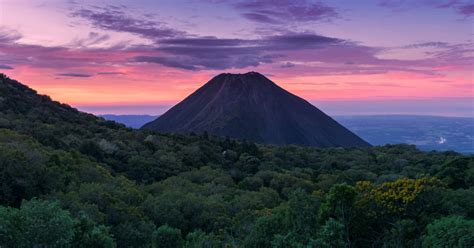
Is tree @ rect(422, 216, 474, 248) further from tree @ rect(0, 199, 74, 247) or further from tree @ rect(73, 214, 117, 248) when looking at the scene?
tree @ rect(0, 199, 74, 247)

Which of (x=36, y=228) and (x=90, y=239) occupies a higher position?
(x=36, y=228)

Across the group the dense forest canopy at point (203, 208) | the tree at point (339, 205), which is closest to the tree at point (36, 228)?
the dense forest canopy at point (203, 208)

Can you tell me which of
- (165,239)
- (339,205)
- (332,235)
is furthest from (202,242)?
(339,205)

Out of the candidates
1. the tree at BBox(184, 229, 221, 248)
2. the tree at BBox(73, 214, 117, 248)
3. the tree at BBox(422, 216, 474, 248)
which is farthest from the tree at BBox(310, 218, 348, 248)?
the tree at BBox(73, 214, 117, 248)

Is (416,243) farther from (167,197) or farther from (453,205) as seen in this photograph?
(167,197)

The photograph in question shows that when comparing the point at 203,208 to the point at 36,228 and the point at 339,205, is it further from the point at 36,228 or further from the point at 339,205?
the point at 36,228

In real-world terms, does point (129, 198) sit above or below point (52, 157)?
below

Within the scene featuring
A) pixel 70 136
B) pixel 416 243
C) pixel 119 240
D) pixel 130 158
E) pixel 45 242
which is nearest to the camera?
pixel 45 242

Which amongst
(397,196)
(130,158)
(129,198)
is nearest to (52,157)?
(129,198)
